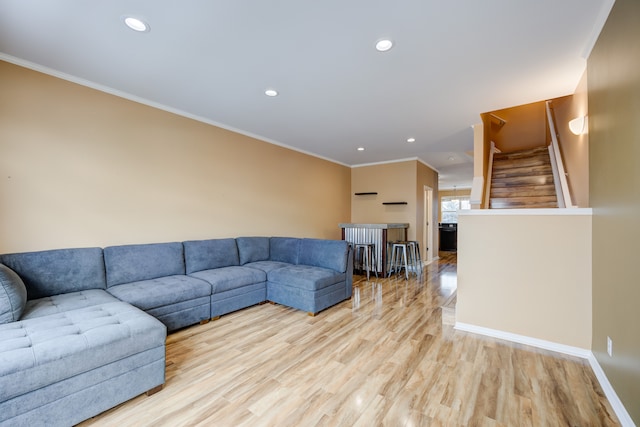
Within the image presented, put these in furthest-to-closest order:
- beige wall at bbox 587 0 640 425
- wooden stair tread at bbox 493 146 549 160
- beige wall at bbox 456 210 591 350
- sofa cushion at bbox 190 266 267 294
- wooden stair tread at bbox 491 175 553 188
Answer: wooden stair tread at bbox 493 146 549 160 → wooden stair tread at bbox 491 175 553 188 → sofa cushion at bbox 190 266 267 294 → beige wall at bbox 456 210 591 350 → beige wall at bbox 587 0 640 425

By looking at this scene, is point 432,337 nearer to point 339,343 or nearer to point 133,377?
point 339,343

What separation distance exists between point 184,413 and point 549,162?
6.54m

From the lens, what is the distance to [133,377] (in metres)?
1.78

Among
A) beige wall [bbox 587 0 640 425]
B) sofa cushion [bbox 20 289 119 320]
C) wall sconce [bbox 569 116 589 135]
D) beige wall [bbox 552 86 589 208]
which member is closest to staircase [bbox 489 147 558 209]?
beige wall [bbox 552 86 589 208]

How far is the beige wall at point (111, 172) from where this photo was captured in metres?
2.57

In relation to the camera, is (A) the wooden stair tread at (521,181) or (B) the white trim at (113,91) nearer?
(B) the white trim at (113,91)

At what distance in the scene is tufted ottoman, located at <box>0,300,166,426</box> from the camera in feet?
4.61

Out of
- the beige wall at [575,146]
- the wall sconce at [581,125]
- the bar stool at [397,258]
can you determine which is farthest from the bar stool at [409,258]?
the wall sconce at [581,125]

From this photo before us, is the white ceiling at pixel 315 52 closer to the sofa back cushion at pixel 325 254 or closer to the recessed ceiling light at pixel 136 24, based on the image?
the recessed ceiling light at pixel 136 24

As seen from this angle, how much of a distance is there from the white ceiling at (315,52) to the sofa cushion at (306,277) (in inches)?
88.4

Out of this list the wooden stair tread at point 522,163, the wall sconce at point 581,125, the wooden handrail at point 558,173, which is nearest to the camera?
the wall sconce at point 581,125

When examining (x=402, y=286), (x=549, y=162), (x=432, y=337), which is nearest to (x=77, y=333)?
(x=432, y=337)

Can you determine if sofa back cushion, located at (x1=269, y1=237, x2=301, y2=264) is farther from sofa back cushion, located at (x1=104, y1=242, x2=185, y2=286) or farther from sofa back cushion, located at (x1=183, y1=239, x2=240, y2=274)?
sofa back cushion, located at (x1=104, y1=242, x2=185, y2=286)

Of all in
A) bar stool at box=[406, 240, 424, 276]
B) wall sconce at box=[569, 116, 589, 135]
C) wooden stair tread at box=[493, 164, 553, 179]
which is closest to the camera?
wall sconce at box=[569, 116, 589, 135]
